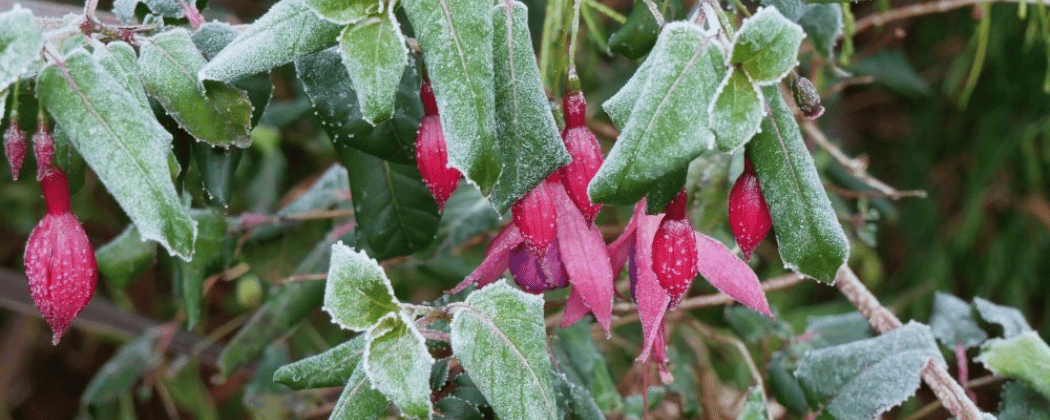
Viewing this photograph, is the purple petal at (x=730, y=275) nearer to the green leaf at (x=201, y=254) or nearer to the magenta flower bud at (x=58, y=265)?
the magenta flower bud at (x=58, y=265)

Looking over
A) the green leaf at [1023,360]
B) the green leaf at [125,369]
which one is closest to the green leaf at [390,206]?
the green leaf at [1023,360]

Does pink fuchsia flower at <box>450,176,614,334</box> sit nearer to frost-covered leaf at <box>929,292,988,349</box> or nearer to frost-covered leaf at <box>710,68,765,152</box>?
frost-covered leaf at <box>710,68,765,152</box>

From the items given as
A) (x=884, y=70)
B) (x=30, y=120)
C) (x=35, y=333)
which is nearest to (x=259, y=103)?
(x=30, y=120)

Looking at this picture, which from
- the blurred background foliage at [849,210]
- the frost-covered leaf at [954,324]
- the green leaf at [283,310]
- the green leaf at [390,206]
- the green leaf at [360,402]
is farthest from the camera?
the blurred background foliage at [849,210]

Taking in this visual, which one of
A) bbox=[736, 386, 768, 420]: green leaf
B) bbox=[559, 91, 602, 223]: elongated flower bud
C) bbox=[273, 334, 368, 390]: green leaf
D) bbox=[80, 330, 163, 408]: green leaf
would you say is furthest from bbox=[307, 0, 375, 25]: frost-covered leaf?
bbox=[80, 330, 163, 408]: green leaf

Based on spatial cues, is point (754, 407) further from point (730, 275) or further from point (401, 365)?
point (401, 365)

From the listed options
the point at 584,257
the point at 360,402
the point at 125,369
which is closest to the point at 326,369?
the point at 360,402

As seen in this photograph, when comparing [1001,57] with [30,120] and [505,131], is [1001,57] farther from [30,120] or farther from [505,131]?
[30,120]
